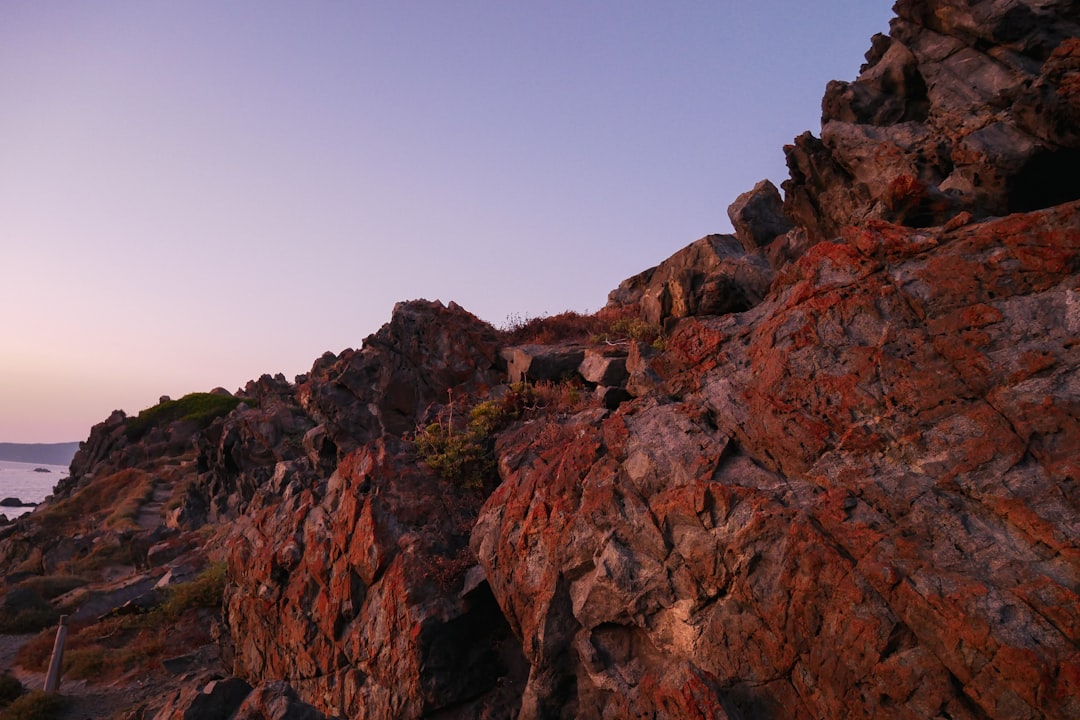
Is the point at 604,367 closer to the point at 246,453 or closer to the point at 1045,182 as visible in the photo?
the point at 1045,182

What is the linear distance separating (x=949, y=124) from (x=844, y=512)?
1044 centimetres

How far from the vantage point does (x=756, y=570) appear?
7676mm

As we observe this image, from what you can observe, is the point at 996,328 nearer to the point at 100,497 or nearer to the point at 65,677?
the point at 65,677

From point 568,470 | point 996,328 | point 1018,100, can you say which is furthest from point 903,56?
point 568,470

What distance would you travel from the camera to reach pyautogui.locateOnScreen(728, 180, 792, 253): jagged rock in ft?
68.2

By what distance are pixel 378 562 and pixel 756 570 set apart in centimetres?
725

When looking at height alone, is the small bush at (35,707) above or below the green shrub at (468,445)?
below

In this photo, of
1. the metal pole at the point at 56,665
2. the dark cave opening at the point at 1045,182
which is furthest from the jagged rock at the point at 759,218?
the metal pole at the point at 56,665

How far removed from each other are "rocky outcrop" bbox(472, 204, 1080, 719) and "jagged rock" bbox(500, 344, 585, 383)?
6.56 meters

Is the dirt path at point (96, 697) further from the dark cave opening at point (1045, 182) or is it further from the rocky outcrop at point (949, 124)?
the dark cave opening at point (1045, 182)

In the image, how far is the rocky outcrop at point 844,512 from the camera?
6.29 meters

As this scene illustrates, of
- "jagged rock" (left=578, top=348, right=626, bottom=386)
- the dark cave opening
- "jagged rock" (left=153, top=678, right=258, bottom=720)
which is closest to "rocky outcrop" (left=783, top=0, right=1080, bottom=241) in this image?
the dark cave opening

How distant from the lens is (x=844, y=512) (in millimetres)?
7418

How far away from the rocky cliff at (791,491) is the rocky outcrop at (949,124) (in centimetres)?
6
